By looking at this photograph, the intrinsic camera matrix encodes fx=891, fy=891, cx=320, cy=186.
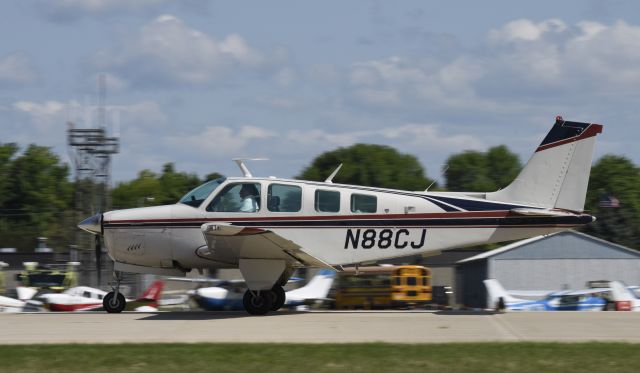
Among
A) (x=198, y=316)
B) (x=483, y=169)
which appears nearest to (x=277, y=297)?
(x=198, y=316)

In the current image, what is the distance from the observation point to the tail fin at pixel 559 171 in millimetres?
14781

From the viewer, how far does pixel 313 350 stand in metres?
10.5

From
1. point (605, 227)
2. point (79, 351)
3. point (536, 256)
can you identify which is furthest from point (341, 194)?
point (605, 227)

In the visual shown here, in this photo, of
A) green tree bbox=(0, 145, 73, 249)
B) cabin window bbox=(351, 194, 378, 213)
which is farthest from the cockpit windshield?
green tree bbox=(0, 145, 73, 249)

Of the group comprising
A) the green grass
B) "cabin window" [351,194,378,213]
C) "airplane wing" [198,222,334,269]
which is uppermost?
"cabin window" [351,194,378,213]

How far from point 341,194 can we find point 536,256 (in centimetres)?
2161

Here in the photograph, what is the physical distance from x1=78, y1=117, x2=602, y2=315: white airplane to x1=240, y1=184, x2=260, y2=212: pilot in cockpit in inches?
0.7

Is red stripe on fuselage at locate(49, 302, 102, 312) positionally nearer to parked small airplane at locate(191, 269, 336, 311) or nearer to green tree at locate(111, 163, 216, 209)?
parked small airplane at locate(191, 269, 336, 311)

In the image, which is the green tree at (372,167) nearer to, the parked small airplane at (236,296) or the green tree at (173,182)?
the green tree at (173,182)

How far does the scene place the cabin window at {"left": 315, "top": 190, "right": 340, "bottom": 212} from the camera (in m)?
15.0

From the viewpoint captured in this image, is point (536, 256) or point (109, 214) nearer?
point (109, 214)

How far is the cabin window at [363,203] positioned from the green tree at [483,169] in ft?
224

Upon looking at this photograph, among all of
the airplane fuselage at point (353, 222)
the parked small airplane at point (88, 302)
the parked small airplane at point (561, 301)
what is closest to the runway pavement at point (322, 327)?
the airplane fuselage at point (353, 222)

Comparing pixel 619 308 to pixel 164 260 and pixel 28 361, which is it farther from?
pixel 28 361
